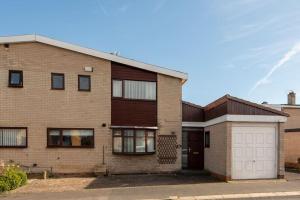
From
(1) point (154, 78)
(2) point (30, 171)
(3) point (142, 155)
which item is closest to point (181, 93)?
(1) point (154, 78)

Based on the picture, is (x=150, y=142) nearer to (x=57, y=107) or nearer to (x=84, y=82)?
(x=84, y=82)

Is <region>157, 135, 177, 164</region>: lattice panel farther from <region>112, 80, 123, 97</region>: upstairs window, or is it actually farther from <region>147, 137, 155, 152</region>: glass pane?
<region>112, 80, 123, 97</region>: upstairs window

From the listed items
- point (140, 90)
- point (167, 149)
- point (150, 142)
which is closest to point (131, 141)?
point (150, 142)

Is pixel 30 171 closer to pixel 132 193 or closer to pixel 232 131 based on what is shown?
pixel 132 193

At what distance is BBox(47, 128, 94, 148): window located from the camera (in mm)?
17453

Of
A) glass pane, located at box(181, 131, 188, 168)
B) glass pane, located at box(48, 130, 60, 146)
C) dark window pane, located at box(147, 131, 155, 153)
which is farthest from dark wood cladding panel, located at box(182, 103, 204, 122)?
glass pane, located at box(48, 130, 60, 146)

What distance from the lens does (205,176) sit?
56.0 feet

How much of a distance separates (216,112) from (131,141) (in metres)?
4.73

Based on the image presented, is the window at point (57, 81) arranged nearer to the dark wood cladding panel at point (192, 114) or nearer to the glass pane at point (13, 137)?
the glass pane at point (13, 137)

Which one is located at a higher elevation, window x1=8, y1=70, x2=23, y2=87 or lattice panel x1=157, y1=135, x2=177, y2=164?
window x1=8, y1=70, x2=23, y2=87

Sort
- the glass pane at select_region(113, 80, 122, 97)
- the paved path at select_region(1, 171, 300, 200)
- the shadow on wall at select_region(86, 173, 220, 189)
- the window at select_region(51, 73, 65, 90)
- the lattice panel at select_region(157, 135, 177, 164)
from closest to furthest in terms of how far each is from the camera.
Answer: the paved path at select_region(1, 171, 300, 200) → the shadow on wall at select_region(86, 173, 220, 189) → the window at select_region(51, 73, 65, 90) → the glass pane at select_region(113, 80, 122, 97) → the lattice panel at select_region(157, 135, 177, 164)

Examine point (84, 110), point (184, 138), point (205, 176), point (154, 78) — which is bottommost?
point (205, 176)

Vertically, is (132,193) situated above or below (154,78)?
below

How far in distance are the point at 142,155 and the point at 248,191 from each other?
6.86 m
